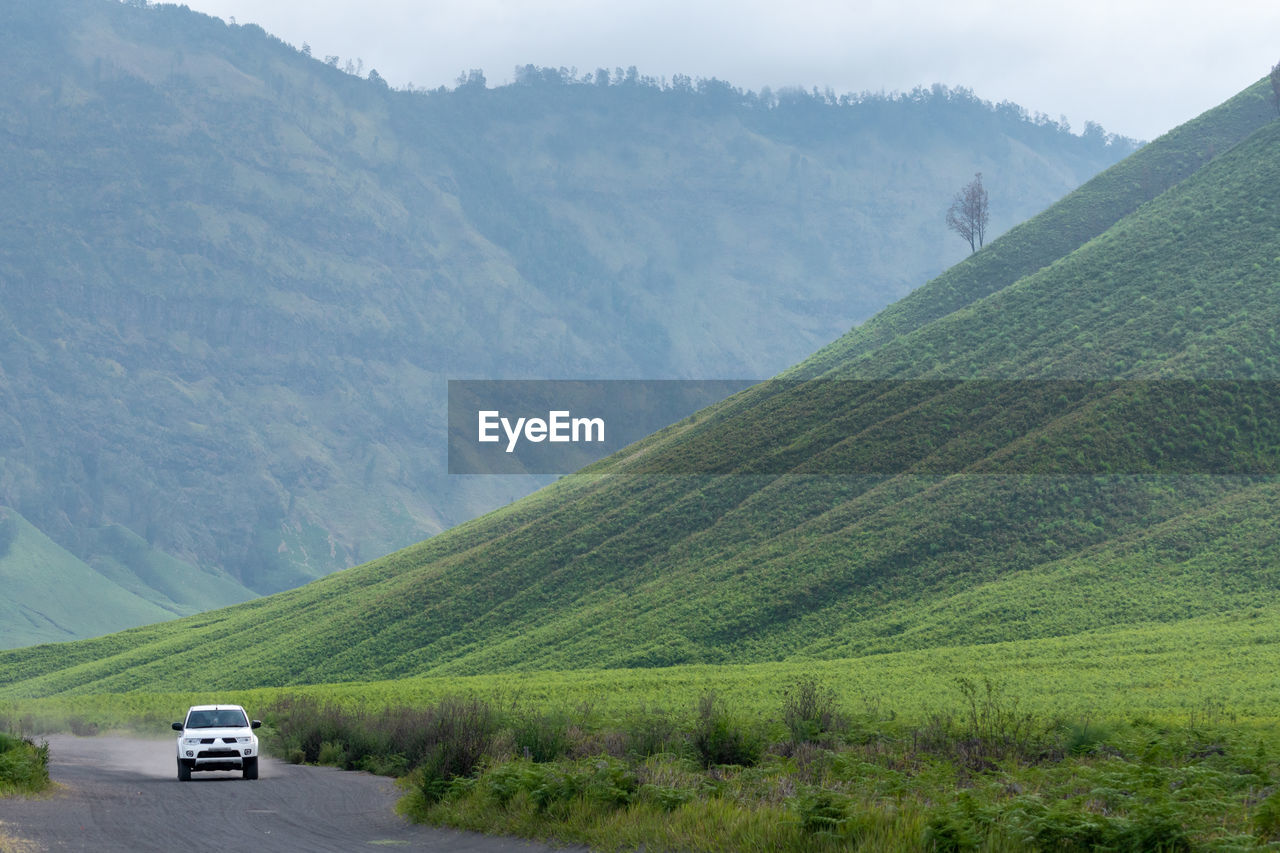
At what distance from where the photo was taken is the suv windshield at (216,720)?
119ft

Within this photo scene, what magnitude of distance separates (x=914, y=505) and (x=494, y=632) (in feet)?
110

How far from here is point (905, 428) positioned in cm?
11362

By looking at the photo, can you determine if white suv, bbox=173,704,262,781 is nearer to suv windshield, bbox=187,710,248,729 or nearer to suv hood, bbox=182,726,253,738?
suv hood, bbox=182,726,253,738

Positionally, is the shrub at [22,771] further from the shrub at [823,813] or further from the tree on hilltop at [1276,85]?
the tree on hilltop at [1276,85]

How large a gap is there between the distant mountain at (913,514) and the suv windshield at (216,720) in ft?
159

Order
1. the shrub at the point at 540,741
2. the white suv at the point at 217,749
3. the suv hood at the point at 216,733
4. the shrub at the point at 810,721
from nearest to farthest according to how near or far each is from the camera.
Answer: the shrub at the point at 540,741 < the shrub at the point at 810,721 < the white suv at the point at 217,749 < the suv hood at the point at 216,733

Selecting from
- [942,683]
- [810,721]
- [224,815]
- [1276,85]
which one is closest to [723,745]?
[810,721]

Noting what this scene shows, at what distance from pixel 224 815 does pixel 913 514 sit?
77625 mm

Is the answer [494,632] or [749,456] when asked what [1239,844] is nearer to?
[494,632]

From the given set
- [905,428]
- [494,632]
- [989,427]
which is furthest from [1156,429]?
[494,632]

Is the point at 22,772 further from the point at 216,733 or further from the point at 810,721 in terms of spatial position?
the point at 810,721

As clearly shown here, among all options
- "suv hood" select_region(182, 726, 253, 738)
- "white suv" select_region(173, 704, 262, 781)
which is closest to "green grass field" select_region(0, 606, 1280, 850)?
"white suv" select_region(173, 704, 262, 781)

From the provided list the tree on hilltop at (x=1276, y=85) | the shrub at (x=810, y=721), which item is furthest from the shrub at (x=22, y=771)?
the tree on hilltop at (x=1276, y=85)

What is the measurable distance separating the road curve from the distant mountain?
1929 inches
